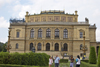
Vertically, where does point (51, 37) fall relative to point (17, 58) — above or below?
above

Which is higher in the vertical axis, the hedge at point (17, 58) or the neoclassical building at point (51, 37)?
the neoclassical building at point (51, 37)

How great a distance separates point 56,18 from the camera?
59.8 meters

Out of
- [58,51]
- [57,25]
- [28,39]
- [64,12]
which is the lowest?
[58,51]

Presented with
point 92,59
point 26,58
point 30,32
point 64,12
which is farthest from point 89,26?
point 26,58

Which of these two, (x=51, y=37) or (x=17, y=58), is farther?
(x=51, y=37)

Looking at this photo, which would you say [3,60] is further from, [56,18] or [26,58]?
[56,18]

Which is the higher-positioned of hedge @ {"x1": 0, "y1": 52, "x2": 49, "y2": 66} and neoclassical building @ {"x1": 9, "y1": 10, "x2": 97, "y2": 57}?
neoclassical building @ {"x1": 9, "y1": 10, "x2": 97, "y2": 57}

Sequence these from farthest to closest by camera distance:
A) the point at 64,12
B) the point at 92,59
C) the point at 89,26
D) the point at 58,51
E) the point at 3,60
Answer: the point at 64,12, the point at 89,26, the point at 58,51, the point at 92,59, the point at 3,60

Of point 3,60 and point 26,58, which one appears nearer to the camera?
point 3,60

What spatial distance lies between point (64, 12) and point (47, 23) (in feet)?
39.1

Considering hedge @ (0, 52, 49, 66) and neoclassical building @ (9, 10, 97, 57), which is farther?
neoclassical building @ (9, 10, 97, 57)

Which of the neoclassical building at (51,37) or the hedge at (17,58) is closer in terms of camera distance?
the hedge at (17,58)

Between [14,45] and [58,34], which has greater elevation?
[58,34]

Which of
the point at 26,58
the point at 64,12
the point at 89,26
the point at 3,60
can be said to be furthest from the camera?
the point at 64,12
